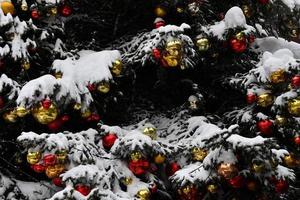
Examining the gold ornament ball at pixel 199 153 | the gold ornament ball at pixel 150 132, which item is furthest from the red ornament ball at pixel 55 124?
the gold ornament ball at pixel 199 153

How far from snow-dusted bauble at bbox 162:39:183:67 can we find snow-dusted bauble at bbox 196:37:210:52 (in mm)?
370

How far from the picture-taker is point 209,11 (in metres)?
4.51

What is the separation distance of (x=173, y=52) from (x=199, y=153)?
2.46 feet

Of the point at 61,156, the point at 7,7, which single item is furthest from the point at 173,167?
the point at 7,7

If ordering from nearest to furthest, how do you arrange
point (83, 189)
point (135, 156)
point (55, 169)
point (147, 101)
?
1. point (83, 189)
2. point (55, 169)
3. point (135, 156)
4. point (147, 101)

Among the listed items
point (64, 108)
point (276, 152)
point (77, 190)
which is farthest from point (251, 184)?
point (64, 108)

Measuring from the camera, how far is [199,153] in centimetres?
351

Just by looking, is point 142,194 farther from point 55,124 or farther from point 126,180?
point 55,124

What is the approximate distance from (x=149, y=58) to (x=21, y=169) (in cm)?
141

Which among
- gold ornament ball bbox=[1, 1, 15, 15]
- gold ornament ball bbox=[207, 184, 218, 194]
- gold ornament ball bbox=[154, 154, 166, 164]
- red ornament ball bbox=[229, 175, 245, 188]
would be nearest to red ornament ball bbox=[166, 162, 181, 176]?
gold ornament ball bbox=[154, 154, 166, 164]

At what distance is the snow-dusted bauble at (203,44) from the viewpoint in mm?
3900

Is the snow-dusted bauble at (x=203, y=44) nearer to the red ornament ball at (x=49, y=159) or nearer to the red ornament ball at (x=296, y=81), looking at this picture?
the red ornament ball at (x=296, y=81)

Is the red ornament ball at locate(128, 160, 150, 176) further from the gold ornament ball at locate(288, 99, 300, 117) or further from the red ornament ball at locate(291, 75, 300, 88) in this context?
the red ornament ball at locate(291, 75, 300, 88)

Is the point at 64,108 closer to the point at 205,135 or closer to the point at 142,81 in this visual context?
the point at 205,135
